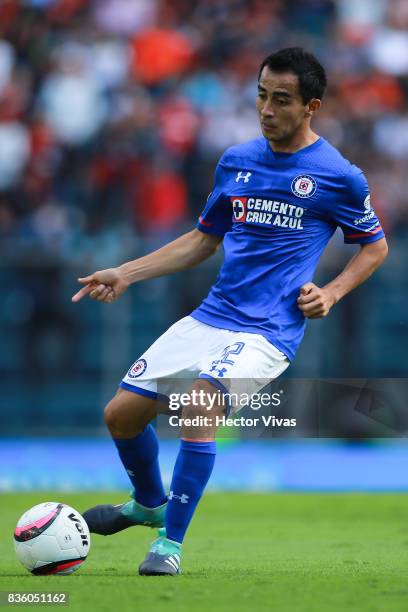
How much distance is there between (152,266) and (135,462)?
3.10 ft

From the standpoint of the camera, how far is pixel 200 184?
12727 mm

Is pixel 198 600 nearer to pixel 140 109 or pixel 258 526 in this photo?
pixel 258 526

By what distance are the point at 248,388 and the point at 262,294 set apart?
0.47m

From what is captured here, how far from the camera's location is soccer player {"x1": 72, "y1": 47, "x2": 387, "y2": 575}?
560 cm

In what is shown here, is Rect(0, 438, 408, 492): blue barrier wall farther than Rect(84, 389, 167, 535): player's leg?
Yes

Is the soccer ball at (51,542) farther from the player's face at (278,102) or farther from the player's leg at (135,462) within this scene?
the player's face at (278,102)

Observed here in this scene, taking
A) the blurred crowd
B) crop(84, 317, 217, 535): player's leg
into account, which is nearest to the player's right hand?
crop(84, 317, 217, 535): player's leg

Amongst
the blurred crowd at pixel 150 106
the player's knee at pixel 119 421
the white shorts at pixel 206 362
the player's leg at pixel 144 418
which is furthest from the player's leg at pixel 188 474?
the blurred crowd at pixel 150 106

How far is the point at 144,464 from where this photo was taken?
597 centimetres

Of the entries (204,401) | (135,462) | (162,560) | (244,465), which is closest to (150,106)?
(244,465)

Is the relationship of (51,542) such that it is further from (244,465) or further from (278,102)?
(244,465)

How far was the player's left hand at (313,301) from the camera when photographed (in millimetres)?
Answer: 5523

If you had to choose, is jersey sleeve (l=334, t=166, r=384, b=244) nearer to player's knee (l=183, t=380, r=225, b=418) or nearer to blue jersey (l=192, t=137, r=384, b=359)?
blue jersey (l=192, t=137, r=384, b=359)

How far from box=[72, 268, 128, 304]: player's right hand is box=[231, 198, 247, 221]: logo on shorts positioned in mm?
616
